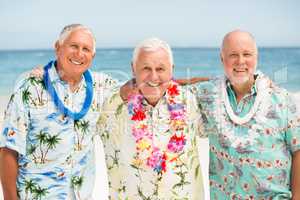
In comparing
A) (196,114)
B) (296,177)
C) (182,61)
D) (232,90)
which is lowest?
(296,177)

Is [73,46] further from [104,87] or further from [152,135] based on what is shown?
[152,135]

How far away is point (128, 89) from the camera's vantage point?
9.94 feet

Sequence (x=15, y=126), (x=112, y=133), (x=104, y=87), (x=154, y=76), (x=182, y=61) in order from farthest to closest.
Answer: (x=182, y=61)
(x=104, y=87)
(x=112, y=133)
(x=154, y=76)
(x=15, y=126)

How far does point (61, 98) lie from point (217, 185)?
104 cm

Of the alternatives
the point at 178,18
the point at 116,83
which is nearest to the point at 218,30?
the point at 178,18

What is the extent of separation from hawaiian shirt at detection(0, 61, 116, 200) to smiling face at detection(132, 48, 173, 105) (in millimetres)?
355

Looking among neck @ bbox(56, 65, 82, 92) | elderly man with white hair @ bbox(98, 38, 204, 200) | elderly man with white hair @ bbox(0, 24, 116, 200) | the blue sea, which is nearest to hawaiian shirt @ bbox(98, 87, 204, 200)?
elderly man with white hair @ bbox(98, 38, 204, 200)

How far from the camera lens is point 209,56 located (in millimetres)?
19141

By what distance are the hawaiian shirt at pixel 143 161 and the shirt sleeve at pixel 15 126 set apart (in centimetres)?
48

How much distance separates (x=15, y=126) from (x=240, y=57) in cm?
129

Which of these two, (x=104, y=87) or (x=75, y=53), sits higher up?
(x=75, y=53)

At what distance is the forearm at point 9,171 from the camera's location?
282cm

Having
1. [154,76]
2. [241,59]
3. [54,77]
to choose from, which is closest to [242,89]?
[241,59]

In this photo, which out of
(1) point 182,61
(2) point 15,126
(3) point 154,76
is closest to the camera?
(2) point 15,126
